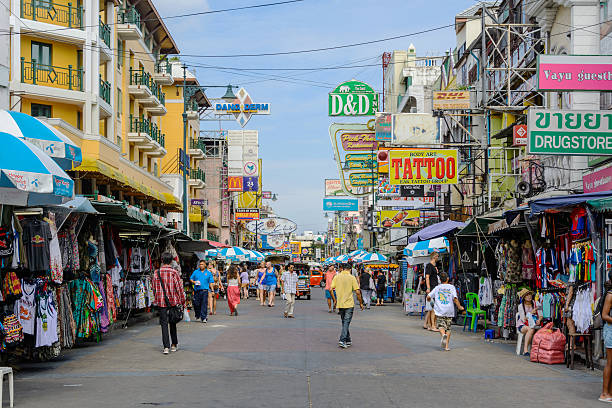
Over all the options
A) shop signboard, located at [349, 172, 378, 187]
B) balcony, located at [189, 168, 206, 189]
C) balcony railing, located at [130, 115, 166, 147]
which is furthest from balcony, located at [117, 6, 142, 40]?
balcony, located at [189, 168, 206, 189]

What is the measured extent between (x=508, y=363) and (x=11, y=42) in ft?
87.2

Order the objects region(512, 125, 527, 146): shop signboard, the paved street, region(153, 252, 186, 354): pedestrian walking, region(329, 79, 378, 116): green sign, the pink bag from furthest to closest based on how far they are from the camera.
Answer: region(329, 79, 378, 116): green sign, region(512, 125, 527, 146): shop signboard, region(153, 252, 186, 354): pedestrian walking, the pink bag, the paved street

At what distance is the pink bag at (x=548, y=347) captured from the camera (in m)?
14.2

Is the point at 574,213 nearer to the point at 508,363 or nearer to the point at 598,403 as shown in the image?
the point at 508,363

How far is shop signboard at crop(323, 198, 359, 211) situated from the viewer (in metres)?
57.8

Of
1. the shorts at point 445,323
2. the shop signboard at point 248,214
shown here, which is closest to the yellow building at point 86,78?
the shorts at point 445,323

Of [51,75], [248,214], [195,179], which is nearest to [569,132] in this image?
[51,75]

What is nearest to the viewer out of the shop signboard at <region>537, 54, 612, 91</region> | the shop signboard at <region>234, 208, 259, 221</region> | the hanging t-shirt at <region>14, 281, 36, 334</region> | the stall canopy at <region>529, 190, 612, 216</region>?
the hanging t-shirt at <region>14, 281, 36, 334</region>

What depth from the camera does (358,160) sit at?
44.9m

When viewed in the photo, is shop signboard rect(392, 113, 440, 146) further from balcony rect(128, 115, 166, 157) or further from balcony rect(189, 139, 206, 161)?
balcony rect(189, 139, 206, 161)

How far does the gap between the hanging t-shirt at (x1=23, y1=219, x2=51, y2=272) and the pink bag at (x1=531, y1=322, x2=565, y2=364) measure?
8858mm

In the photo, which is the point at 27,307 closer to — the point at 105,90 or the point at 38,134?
the point at 38,134

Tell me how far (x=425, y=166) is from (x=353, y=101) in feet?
25.4

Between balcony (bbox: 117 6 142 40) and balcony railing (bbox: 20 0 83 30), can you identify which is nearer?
balcony railing (bbox: 20 0 83 30)
